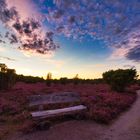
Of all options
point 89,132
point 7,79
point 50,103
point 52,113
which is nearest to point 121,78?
point 7,79

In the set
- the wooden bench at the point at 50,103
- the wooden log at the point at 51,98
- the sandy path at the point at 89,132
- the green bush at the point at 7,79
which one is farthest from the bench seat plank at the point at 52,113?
the green bush at the point at 7,79

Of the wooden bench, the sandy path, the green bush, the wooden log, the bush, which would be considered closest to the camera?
the sandy path

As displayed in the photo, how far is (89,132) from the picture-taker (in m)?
8.89

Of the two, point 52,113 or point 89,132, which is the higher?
point 52,113

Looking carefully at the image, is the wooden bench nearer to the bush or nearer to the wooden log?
the wooden log

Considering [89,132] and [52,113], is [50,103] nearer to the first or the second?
[52,113]

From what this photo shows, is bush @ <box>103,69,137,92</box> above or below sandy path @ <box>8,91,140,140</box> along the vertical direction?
above

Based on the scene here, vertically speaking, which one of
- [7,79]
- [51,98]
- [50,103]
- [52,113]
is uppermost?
[7,79]

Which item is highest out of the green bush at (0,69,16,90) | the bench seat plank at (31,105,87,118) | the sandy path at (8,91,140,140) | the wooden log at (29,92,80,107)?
the green bush at (0,69,16,90)

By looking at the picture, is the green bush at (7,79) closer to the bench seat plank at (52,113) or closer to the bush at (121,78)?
the bush at (121,78)

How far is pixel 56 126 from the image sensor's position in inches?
373

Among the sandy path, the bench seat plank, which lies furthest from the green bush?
the sandy path

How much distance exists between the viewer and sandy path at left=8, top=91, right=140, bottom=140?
27.0 feet

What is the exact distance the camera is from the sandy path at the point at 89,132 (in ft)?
27.0
